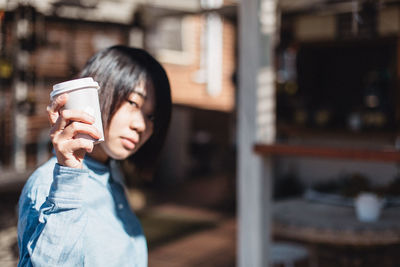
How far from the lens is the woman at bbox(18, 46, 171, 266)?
969mm

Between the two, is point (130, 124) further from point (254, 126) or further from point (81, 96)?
point (254, 126)

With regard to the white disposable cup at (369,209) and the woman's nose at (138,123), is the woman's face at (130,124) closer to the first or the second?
the woman's nose at (138,123)

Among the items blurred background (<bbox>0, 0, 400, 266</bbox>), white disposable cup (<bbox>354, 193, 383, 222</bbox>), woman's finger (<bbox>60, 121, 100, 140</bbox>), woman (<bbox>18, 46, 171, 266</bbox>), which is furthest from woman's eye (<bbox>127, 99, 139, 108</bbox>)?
white disposable cup (<bbox>354, 193, 383, 222</bbox>)

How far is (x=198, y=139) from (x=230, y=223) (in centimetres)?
531

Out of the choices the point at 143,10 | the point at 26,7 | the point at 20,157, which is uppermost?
the point at 143,10

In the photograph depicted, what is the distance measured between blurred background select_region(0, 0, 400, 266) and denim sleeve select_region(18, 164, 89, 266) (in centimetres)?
174

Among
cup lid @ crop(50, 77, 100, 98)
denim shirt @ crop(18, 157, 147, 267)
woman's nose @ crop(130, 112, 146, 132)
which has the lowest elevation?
denim shirt @ crop(18, 157, 147, 267)

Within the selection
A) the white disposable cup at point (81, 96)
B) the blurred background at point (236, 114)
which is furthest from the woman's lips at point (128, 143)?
the blurred background at point (236, 114)

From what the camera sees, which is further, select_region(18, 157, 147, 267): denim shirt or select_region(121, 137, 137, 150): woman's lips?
select_region(121, 137, 137, 150): woman's lips

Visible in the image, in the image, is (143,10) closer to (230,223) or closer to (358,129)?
(230,223)

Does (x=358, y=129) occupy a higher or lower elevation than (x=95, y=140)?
lower

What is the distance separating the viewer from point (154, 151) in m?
1.59

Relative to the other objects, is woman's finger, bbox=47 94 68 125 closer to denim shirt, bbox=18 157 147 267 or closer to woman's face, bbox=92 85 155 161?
denim shirt, bbox=18 157 147 267

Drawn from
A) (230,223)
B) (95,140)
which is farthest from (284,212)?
(230,223)
